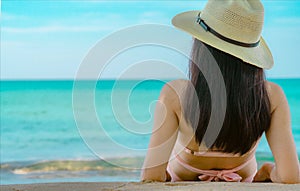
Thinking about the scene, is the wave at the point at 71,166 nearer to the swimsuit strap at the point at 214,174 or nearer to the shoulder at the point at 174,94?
the swimsuit strap at the point at 214,174

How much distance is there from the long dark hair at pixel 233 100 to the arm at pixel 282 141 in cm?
5

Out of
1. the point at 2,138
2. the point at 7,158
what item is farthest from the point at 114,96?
the point at 2,138

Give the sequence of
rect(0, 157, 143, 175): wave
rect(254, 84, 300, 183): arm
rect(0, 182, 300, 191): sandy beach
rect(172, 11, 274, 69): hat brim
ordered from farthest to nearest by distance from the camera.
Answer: rect(0, 157, 143, 175): wave
rect(254, 84, 300, 183): arm
rect(172, 11, 274, 69): hat brim
rect(0, 182, 300, 191): sandy beach

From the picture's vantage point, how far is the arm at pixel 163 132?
2.50 m

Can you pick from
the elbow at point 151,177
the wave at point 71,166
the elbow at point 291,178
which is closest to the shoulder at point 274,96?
the elbow at point 291,178

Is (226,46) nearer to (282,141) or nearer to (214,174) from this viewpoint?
(282,141)

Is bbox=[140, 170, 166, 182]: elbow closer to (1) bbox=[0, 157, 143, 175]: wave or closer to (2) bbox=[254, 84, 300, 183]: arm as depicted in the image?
(2) bbox=[254, 84, 300, 183]: arm

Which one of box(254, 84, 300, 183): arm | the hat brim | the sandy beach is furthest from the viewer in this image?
box(254, 84, 300, 183): arm

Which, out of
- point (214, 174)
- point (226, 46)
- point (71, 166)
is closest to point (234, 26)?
point (226, 46)

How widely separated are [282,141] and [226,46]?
51cm

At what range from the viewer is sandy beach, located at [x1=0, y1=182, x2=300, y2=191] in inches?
88.5

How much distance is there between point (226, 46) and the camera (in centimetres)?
243

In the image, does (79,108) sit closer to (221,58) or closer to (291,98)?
(221,58)

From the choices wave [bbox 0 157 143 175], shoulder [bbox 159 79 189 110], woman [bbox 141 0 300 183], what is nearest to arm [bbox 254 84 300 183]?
woman [bbox 141 0 300 183]
